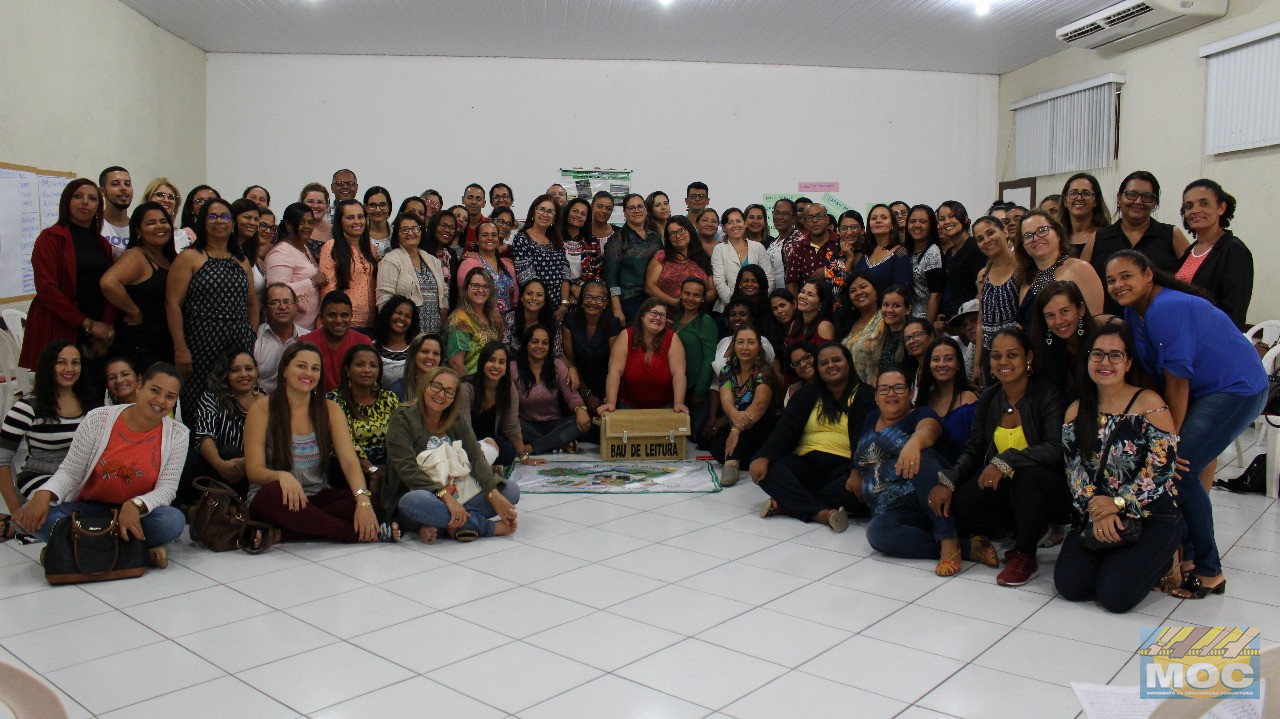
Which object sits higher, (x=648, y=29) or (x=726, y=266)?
(x=648, y=29)

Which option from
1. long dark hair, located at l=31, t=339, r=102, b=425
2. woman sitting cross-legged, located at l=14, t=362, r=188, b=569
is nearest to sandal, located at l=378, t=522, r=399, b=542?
woman sitting cross-legged, located at l=14, t=362, r=188, b=569

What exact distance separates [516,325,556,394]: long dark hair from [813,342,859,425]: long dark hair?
80.4 inches

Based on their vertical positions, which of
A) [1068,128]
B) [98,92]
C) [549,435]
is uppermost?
[1068,128]

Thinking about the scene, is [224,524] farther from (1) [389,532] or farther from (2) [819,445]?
(2) [819,445]

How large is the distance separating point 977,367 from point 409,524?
9.14 ft

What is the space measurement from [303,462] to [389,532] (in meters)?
0.49

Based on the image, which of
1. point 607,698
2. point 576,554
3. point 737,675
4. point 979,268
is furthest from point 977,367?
point 607,698

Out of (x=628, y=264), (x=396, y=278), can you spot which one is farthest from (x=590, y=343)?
(x=396, y=278)

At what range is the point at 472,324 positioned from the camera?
234 inches

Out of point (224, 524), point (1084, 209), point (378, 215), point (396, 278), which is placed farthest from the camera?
point (378, 215)

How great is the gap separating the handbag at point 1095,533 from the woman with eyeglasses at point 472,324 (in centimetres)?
360

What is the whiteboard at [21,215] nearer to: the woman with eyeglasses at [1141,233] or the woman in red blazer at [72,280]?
the woman in red blazer at [72,280]

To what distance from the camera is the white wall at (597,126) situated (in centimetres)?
898

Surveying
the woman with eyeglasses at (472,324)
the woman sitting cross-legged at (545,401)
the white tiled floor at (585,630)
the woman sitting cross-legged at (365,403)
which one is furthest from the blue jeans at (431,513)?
the woman sitting cross-legged at (545,401)
